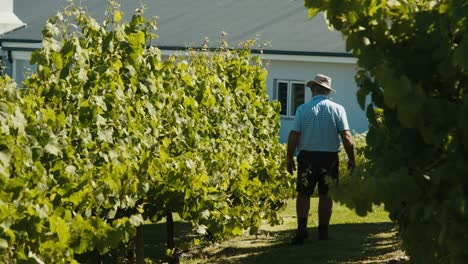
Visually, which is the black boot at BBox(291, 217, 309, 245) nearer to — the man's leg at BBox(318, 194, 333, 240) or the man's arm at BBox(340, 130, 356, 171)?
the man's leg at BBox(318, 194, 333, 240)

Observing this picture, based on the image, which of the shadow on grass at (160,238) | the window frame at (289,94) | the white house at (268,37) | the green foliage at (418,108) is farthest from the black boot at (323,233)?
the window frame at (289,94)

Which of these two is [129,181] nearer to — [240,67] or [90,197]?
[90,197]

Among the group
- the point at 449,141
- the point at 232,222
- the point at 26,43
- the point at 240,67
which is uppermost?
the point at 26,43

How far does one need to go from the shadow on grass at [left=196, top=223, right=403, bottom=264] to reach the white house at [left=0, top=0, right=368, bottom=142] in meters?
9.22

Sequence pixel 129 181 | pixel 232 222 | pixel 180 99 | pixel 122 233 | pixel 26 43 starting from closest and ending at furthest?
pixel 122 233 < pixel 129 181 < pixel 180 99 < pixel 232 222 < pixel 26 43

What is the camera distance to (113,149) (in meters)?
7.12

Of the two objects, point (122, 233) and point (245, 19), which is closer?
point (122, 233)

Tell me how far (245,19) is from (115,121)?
19.0 meters

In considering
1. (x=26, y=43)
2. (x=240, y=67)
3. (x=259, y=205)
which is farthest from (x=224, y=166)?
(x=26, y=43)

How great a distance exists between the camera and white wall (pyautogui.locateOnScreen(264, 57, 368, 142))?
72.6 ft

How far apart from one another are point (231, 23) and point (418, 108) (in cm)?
2276

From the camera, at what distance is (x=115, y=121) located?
7.48 meters

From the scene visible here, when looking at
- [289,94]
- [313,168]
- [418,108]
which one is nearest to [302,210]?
[313,168]

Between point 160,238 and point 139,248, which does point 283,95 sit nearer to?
point 160,238
